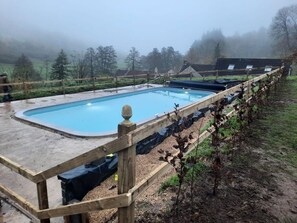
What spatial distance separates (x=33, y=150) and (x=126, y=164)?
4.81 meters

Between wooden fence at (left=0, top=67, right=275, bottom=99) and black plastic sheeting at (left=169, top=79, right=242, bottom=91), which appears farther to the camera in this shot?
black plastic sheeting at (left=169, top=79, right=242, bottom=91)

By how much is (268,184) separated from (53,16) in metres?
140

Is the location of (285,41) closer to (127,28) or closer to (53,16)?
(53,16)

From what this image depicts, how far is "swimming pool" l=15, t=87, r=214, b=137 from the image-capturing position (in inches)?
351

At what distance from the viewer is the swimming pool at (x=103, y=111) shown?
8.92 meters

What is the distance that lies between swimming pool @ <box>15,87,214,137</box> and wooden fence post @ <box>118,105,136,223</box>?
5078 millimetres

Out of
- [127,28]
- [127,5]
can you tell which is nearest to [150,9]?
[127,5]

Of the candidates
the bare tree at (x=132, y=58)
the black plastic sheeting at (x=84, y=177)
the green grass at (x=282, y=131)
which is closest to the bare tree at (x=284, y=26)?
the bare tree at (x=132, y=58)

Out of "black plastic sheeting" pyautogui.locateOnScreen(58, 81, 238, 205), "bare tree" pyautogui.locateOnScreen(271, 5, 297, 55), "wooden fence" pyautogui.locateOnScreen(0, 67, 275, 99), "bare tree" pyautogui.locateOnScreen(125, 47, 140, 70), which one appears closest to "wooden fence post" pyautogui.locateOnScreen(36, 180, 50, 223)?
"black plastic sheeting" pyautogui.locateOnScreen(58, 81, 238, 205)

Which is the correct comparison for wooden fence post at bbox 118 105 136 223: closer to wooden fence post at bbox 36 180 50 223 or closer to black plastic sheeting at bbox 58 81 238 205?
wooden fence post at bbox 36 180 50 223

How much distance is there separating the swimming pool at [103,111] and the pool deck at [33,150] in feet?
1.22

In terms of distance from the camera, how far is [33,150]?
19.2 ft

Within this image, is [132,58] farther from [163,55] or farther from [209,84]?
[209,84]

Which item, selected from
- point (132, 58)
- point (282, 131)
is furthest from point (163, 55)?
point (282, 131)
